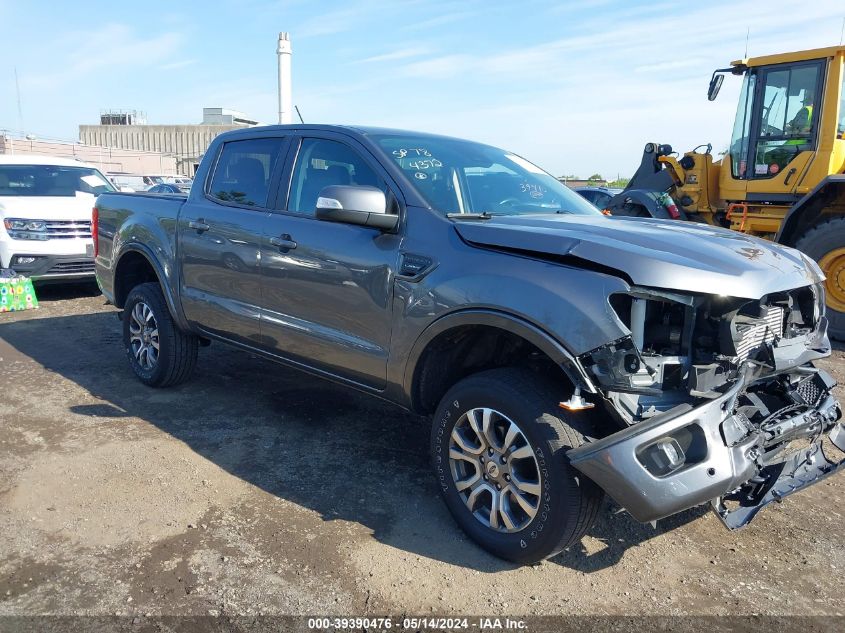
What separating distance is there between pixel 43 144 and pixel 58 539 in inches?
1443

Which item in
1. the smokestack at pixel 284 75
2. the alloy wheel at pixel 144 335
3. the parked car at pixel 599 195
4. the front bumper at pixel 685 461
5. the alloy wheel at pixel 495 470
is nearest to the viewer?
the front bumper at pixel 685 461

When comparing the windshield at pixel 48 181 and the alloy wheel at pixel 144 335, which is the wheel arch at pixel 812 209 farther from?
the windshield at pixel 48 181

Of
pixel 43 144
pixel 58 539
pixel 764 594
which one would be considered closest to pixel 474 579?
pixel 764 594

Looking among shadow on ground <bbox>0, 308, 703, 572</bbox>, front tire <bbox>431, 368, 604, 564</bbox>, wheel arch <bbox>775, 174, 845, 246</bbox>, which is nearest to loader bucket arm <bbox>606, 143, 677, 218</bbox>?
wheel arch <bbox>775, 174, 845, 246</bbox>

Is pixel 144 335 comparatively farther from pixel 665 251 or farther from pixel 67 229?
pixel 67 229

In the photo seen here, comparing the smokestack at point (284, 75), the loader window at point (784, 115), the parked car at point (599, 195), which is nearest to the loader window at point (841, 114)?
the loader window at point (784, 115)

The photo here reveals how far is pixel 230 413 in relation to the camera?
16.3ft

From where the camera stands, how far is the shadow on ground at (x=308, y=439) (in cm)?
341

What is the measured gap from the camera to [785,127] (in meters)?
8.16

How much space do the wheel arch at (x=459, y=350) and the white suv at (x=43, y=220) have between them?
7290mm

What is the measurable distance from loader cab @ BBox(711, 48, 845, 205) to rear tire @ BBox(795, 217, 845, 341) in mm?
657

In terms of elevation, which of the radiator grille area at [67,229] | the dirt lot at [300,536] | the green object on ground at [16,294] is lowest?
the dirt lot at [300,536]

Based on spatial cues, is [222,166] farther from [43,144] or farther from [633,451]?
[43,144]

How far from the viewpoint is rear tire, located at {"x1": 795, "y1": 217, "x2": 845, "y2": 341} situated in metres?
7.37
